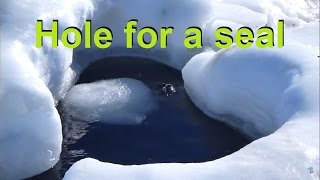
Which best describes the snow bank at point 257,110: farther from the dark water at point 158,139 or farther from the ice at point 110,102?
the ice at point 110,102

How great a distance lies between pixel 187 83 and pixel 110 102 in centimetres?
85

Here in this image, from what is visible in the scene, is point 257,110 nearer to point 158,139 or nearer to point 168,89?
point 158,139

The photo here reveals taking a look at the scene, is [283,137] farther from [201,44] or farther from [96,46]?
[96,46]

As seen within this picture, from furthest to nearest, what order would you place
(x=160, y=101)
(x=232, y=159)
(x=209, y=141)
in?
1. (x=160, y=101)
2. (x=209, y=141)
3. (x=232, y=159)

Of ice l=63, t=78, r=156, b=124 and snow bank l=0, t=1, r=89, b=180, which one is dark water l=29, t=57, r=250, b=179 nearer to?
ice l=63, t=78, r=156, b=124

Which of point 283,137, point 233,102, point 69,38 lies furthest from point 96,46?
point 283,137

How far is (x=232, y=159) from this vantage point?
13.7 ft

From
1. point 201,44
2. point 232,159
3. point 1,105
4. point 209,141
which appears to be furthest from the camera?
point 201,44

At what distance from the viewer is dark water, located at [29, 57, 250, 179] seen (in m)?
5.20

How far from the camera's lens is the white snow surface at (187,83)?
13.5ft

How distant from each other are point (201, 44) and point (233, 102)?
4.15ft

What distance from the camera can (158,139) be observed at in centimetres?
546

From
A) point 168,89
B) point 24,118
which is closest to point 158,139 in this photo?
point 168,89

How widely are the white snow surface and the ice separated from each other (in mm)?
188
